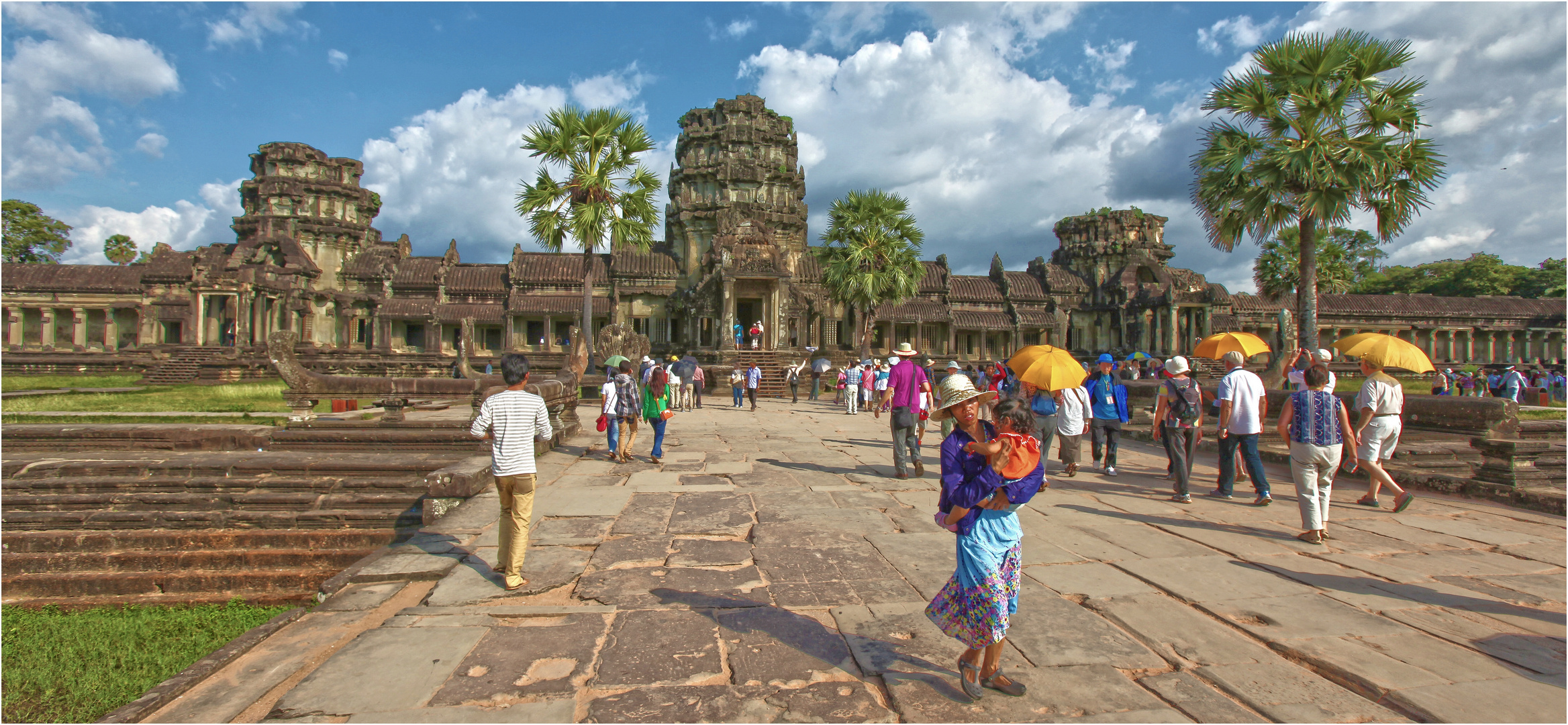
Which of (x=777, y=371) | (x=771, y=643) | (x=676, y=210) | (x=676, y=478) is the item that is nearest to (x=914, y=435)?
(x=676, y=478)

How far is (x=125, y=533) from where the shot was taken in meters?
7.06

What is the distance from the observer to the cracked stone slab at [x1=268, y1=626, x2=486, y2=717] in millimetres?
2885

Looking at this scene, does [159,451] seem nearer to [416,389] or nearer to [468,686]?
[416,389]

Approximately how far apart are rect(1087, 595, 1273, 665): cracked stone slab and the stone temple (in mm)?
24732

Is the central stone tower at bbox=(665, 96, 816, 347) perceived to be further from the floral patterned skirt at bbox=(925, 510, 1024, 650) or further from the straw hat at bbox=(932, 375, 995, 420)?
the floral patterned skirt at bbox=(925, 510, 1024, 650)

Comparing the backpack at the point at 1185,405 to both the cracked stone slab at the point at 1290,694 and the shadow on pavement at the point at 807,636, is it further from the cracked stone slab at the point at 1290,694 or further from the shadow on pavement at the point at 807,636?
the shadow on pavement at the point at 807,636

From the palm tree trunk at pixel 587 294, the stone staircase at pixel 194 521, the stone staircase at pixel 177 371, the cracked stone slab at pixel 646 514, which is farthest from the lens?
the stone staircase at pixel 177 371

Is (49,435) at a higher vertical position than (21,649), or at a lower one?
higher

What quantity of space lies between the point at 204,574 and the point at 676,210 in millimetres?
31034

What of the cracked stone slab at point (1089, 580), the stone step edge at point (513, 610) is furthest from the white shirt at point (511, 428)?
the cracked stone slab at point (1089, 580)

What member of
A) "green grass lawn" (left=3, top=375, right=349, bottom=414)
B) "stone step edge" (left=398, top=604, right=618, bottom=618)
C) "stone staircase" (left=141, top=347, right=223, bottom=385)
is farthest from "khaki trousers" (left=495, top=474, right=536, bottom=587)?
"stone staircase" (left=141, top=347, right=223, bottom=385)

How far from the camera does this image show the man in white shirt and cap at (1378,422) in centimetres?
646

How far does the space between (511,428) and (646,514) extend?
2122 millimetres

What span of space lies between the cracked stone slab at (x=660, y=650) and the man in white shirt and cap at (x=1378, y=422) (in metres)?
6.83
